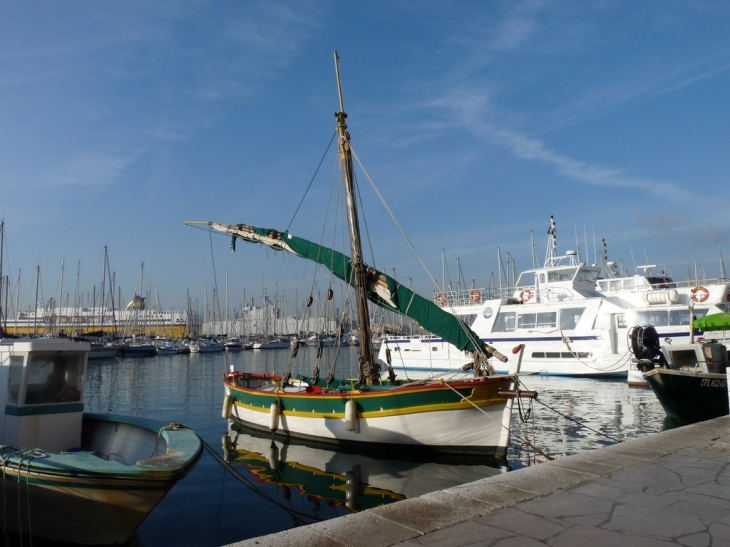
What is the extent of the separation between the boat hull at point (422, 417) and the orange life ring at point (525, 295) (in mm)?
22554

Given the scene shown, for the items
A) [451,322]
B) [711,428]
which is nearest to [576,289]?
[451,322]

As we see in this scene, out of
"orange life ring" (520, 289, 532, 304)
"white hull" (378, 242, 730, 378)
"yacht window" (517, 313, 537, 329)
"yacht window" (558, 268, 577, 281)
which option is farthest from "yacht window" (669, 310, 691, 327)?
"orange life ring" (520, 289, 532, 304)

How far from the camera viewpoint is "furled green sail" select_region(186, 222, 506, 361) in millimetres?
14086

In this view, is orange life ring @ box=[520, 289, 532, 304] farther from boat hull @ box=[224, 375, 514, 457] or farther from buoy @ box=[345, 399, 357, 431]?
buoy @ box=[345, 399, 357, 431]

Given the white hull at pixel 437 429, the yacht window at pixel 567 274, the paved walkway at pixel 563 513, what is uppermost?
the yacht window at pixel 567 274

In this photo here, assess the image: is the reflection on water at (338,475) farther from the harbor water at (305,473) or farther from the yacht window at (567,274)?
the yacht window at (567,274)

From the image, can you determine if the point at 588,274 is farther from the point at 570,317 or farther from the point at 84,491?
the point at 84,491

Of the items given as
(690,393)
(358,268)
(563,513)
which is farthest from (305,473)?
(690,393)

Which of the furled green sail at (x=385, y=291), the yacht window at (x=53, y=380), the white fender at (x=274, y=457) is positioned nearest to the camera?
the yacht window at (x=53, y=380)

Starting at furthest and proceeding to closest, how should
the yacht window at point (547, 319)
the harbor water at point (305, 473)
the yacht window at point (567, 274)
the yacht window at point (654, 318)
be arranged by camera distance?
the yacht window at point (567, 274)
the yacht window at point (547, 319)
the yacht window at point (654, 318)
the harbor water at point (305, 473)

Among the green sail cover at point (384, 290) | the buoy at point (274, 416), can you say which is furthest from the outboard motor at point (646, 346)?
the buoy at point (274, 416)

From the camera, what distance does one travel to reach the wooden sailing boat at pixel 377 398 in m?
12.6

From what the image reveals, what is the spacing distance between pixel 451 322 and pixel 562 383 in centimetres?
1795

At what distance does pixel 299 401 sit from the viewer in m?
15.1
